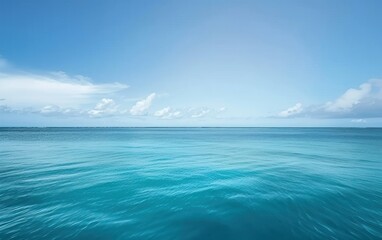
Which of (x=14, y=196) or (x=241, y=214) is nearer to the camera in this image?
(x=241, y=214)

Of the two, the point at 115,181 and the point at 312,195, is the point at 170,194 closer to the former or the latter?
the point at 115,181

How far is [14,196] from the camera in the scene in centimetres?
1221

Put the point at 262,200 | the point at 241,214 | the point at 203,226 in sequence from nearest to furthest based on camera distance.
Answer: the point at 203,226 → the point at 241,214 → the point at 262,200

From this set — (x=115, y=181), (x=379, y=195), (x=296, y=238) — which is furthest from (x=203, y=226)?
(x=379, y=195)

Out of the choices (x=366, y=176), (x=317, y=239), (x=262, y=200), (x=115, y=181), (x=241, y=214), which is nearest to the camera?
(x=317, y=239)

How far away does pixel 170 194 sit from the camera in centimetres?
1315

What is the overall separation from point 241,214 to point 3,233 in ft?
33.9

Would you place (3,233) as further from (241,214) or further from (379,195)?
(379,195)

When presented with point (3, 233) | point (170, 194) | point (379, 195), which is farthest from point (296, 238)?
point (3, 233)

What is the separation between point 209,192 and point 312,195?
6.45 metres

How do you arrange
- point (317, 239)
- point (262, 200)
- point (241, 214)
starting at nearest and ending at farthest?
point (317, 239) < point (241, 214) < point (262, 200)

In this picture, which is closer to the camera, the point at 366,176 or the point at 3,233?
the point at 3,233

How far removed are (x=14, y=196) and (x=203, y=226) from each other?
461 inches

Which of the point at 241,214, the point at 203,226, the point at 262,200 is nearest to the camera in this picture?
the point at 203,226
